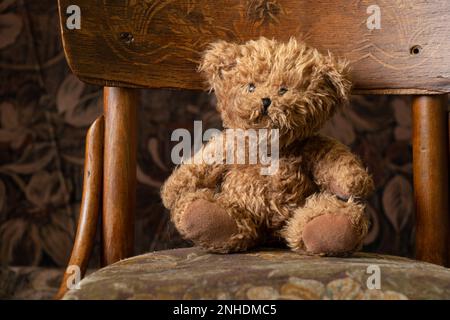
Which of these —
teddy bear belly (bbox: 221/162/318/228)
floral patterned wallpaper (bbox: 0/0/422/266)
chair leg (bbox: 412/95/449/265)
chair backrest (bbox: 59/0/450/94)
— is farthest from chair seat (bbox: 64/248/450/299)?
floral patterned wallpaper (bbox: 0/0/422/266)

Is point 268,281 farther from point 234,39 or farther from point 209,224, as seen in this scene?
point 234,39

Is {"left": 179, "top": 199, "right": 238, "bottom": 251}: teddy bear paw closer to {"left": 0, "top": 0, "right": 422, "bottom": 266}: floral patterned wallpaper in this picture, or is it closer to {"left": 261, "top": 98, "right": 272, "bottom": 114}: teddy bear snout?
{"left": 261, "top": 98, "right": 272, "bottom": 114}: teddy bear snout

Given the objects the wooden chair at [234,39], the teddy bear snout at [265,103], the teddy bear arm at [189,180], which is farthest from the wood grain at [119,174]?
the teddy bear snout at [265,103]

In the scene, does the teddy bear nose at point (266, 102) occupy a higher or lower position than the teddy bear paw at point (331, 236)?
higher

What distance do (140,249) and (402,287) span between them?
2.75 ft

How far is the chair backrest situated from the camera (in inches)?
40.8

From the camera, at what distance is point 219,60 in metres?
0.96

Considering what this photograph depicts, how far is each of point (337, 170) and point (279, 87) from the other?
0.49 feet

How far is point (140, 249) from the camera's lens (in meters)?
1.44

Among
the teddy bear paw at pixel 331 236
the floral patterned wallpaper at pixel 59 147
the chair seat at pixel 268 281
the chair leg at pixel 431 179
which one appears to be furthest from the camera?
the floral patterned wallpaper at pixel 59 147

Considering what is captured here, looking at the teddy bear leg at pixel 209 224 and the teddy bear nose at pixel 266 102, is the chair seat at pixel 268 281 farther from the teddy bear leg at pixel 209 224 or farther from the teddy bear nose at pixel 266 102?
the teddy bear nose at pixel 266 102

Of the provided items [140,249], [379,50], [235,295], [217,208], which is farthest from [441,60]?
[140,249]

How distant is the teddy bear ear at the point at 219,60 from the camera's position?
956mm

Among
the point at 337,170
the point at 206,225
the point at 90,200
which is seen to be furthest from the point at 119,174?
the point at 337,170
